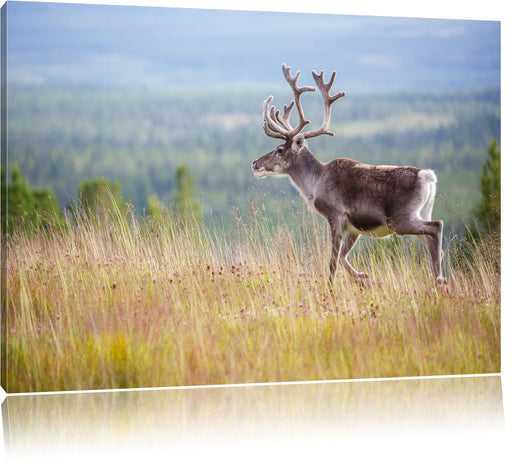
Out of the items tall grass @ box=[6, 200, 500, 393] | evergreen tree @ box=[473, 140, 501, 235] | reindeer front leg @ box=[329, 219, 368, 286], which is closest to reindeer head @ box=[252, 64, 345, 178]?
tall grass @ box=[6, 200, 500, 393]

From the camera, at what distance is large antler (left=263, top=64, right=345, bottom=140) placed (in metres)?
7.50

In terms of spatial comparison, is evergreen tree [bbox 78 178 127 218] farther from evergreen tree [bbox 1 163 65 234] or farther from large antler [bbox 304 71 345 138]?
large antler [bbox 304 71 345 138]

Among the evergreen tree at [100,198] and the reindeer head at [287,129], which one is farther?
the reindeer head at [287,129]

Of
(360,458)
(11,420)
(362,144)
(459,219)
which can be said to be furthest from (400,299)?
(11,420)

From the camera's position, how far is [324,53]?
7.64m

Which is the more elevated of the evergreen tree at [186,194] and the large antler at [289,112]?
the large antler at [289,112]

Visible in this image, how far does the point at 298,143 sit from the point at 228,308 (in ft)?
5.49

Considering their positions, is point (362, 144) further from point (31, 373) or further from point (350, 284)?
point (31, 373)

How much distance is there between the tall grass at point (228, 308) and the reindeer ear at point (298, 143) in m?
0.55

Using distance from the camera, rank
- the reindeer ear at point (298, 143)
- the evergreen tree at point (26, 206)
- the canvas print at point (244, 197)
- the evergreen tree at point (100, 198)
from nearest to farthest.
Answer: the evergreen tree at point (26, 206) < the canvas print at point (244, 197) < the evergreen tree at point (100, 198) < the reindeer ear at point (298, 143)

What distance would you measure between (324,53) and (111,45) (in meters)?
1.86

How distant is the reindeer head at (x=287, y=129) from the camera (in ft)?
24.6

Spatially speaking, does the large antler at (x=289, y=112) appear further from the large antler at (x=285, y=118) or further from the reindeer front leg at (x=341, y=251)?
the reindeer front leg at (x=341, y=251)

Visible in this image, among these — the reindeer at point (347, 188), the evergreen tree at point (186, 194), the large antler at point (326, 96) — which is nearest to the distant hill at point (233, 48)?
the large antler at point (326, 96)
